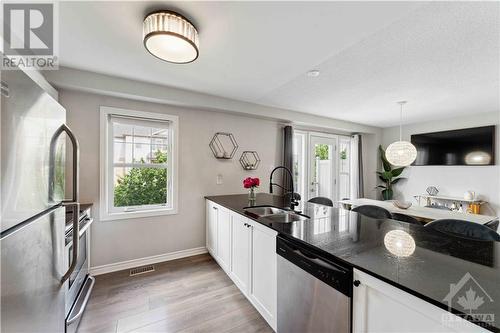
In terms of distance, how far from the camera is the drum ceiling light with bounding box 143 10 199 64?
53.6 inches

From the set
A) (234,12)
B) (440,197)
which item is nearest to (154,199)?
(234,12)

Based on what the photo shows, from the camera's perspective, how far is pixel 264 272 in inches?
65.8

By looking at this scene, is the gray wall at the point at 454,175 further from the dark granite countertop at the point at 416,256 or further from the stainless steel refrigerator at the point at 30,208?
the stainless steel refrigerator at the point at 30,208

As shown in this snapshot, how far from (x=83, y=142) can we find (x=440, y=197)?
6366 millimetres

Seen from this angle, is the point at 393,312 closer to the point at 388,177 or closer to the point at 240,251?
the point at 240,251

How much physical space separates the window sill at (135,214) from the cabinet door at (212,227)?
52cm

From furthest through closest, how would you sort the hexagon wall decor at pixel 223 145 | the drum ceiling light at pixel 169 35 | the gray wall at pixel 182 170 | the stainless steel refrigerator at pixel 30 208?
the hexagon wall decor at pixel 223 145 < the gray wall at pixel 182 170 < the drum ceiling light at pixel 169 35 < the stainless steel refrigerator at pixel 30 208

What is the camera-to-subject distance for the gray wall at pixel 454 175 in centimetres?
370

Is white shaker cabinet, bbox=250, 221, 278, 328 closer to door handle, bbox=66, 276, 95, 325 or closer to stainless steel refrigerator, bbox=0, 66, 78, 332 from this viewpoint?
stainless steel refrigerator, bbox=0, 66, 78, 332

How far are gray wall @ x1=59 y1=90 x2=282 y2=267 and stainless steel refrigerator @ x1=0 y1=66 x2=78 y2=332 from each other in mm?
1748

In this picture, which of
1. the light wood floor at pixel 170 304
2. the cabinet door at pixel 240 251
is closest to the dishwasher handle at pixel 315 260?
the cabinet door at pixel 240 251

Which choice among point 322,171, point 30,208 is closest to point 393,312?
point 30,208

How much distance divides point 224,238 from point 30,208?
1907 millimetres

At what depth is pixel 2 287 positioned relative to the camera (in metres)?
0.61
